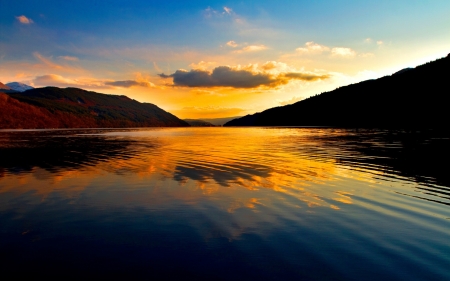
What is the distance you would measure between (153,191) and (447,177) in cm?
2162

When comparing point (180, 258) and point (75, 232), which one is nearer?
point (180, 258)

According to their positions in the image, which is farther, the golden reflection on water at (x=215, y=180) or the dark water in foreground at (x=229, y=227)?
the golden reflection on water at (x=215, y=180)

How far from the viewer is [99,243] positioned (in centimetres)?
972

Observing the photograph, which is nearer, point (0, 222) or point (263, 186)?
point (0, 222)

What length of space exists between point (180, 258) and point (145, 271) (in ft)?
3.71

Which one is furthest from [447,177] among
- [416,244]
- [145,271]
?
[145,271]

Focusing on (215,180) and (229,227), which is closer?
(229,227)

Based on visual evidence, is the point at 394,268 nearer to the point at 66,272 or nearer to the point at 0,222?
the point at 66,272

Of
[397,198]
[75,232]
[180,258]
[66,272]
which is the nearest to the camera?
[66,272]

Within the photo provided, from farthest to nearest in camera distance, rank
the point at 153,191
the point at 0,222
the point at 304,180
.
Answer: the point at 304,180, the point at 153,191, the point at 0,222

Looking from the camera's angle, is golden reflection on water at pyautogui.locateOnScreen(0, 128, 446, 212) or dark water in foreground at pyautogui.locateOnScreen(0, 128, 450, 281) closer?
dark water in foreground at pyautogui.locateOnScreen(0, 128, 450, 281)

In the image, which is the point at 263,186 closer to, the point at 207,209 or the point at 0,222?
the point at 207,209

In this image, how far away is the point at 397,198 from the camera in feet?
50.3

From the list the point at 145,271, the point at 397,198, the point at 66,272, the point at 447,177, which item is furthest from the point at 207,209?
the point at 447,177
